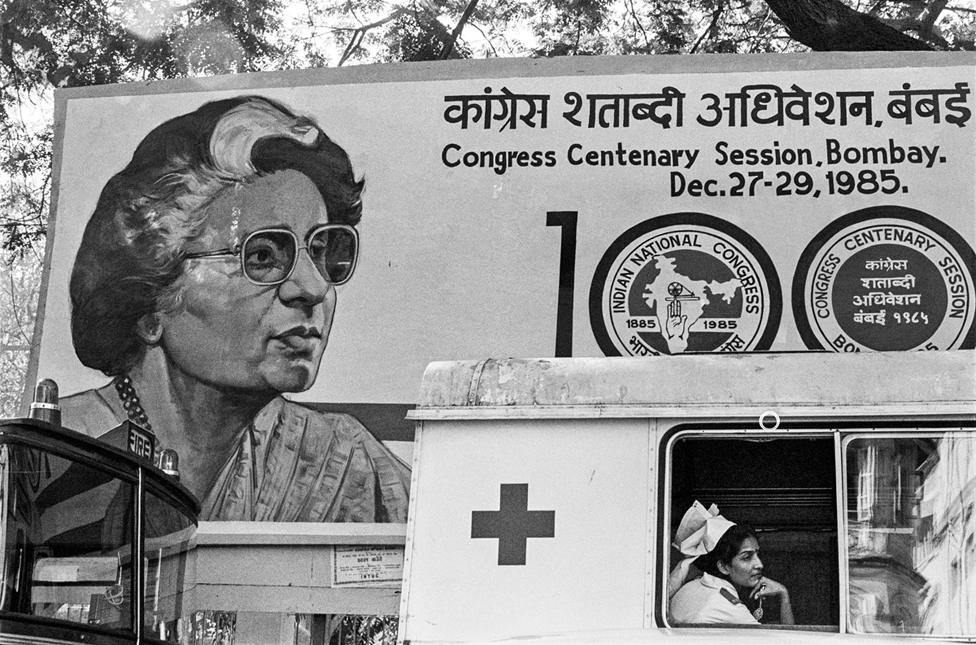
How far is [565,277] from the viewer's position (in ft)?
23.2

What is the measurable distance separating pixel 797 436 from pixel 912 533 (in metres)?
0.47

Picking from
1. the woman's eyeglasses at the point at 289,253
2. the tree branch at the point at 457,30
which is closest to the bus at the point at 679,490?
the woman's eyeglasses at the point at 289,253

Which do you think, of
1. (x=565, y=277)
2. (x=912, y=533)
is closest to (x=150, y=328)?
(x=565, y=277)

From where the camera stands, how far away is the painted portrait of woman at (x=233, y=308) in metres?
6.94

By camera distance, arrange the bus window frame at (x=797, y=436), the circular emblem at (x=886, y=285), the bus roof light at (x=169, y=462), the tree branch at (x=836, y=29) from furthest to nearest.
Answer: the tree branch at (x=836, y=29) < the circular emblem at (x=886, y=285) < the bus roof light at (x=169, y=462) < the bus window frame at (x=797, y=436)

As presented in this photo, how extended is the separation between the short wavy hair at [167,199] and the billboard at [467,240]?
0.05ft

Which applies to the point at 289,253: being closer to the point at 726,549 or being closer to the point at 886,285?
the point at 886,285

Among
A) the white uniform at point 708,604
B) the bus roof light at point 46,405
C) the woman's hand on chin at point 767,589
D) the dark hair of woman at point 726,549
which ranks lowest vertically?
the white uniform at point 708,604

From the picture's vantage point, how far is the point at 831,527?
171 inches

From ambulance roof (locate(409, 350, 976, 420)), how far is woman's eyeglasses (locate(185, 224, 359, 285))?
9.47 feet

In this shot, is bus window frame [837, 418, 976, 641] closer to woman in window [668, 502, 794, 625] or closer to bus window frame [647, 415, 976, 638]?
bus window frame [647, 415, 976, 638]

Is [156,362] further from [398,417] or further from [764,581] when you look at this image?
[764,581]

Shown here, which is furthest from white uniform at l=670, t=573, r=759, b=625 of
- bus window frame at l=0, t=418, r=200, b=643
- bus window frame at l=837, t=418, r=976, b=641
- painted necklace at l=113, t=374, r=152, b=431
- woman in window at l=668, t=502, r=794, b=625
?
painted necklace at l=113, t=374, r=152, b=431

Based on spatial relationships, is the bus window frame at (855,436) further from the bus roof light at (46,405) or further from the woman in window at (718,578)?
the bus roof light at (46,405)
